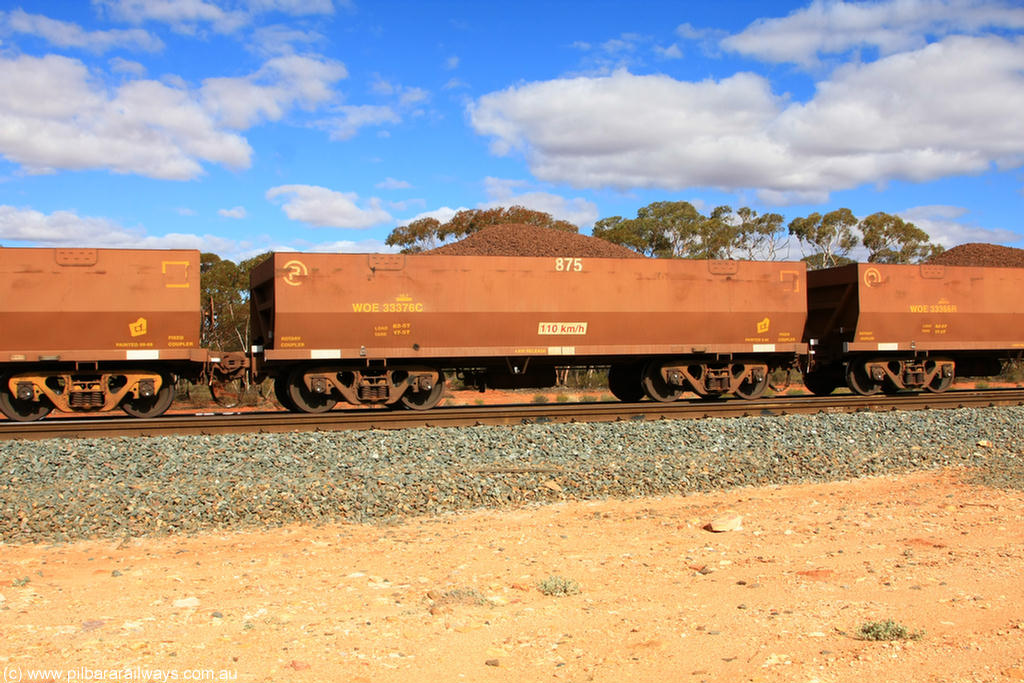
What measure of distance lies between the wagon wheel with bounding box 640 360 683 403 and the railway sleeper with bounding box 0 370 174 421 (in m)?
8.91

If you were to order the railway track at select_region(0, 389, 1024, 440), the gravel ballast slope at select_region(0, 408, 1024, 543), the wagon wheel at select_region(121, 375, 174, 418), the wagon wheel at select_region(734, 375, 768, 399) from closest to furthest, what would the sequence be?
1. the gravel ballast slope at select_region(0, 408, 1024, 543)
2. the railway track at select_region(0, 389, 1024, 440)
3. the wagon wheel at select_region(121, 375, 174, 418)
4. the wagon wheel at select_region(734, 375, 768, 399)

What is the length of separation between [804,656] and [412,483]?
4685mm

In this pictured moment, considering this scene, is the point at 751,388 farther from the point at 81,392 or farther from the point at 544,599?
the point at 81,392

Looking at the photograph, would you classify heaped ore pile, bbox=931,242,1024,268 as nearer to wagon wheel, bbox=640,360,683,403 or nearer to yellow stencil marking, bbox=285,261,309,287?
wagon wheel, bbox=640,360,683,403

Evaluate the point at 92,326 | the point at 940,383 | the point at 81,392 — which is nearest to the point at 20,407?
the point at 81,392

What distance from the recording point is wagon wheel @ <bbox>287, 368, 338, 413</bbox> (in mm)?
13573

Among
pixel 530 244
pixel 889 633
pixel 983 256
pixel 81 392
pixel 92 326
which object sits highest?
pixel 983 256

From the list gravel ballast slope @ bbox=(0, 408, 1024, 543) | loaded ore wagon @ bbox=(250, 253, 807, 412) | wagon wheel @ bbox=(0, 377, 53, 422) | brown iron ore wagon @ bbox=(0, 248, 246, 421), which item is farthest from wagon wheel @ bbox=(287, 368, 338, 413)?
wagon wheel @ bbox=(0, 377, 53, 422)

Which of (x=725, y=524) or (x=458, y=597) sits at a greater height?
(x=725, y=524)

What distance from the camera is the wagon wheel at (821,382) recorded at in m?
18.3

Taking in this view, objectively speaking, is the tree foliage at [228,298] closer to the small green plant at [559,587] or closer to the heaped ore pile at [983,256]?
the small green plant at [559,587]

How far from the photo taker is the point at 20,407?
41.4 ft

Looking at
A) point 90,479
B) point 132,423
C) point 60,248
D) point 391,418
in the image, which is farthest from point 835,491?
point 60,248

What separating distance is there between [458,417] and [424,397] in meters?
2.24
